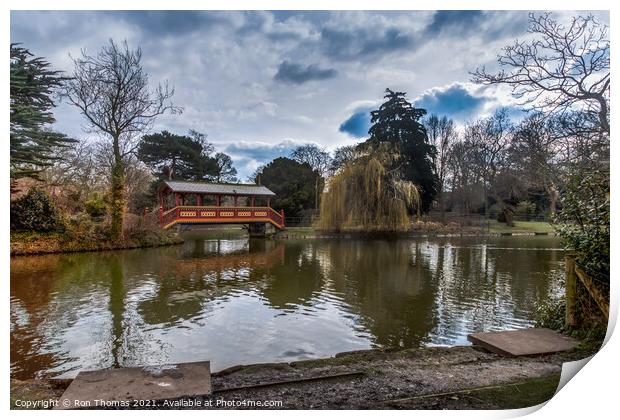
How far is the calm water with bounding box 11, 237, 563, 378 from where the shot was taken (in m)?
3.20

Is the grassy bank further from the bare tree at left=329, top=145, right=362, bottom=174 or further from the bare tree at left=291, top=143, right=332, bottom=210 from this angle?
the bare tree at left=291, top=143, right=332, bottom=210

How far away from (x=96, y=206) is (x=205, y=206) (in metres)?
4.84

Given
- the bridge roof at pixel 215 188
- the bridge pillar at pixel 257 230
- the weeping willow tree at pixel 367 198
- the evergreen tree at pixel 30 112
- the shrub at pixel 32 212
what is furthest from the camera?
the bridge pillar at pixel 257 230

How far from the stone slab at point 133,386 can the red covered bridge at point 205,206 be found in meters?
11.5

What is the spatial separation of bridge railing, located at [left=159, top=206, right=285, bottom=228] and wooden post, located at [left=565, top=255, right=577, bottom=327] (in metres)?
12.3

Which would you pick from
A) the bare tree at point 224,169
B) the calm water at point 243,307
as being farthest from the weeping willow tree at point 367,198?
the calm water at point 243,307

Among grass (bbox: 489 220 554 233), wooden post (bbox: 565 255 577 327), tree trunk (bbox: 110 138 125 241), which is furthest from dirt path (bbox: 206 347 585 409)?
grass (bbox: 489 220 554 233)

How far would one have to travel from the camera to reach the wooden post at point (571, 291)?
9.12 feet

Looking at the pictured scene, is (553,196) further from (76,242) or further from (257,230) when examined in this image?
(257,230)

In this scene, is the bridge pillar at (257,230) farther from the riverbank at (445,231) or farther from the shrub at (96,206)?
the shrub at (96,206)

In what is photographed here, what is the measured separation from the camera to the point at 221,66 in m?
3.36

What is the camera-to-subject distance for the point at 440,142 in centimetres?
1473

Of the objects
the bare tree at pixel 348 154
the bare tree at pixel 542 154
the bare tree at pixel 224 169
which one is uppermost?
the bare tree at pixel 348 154
